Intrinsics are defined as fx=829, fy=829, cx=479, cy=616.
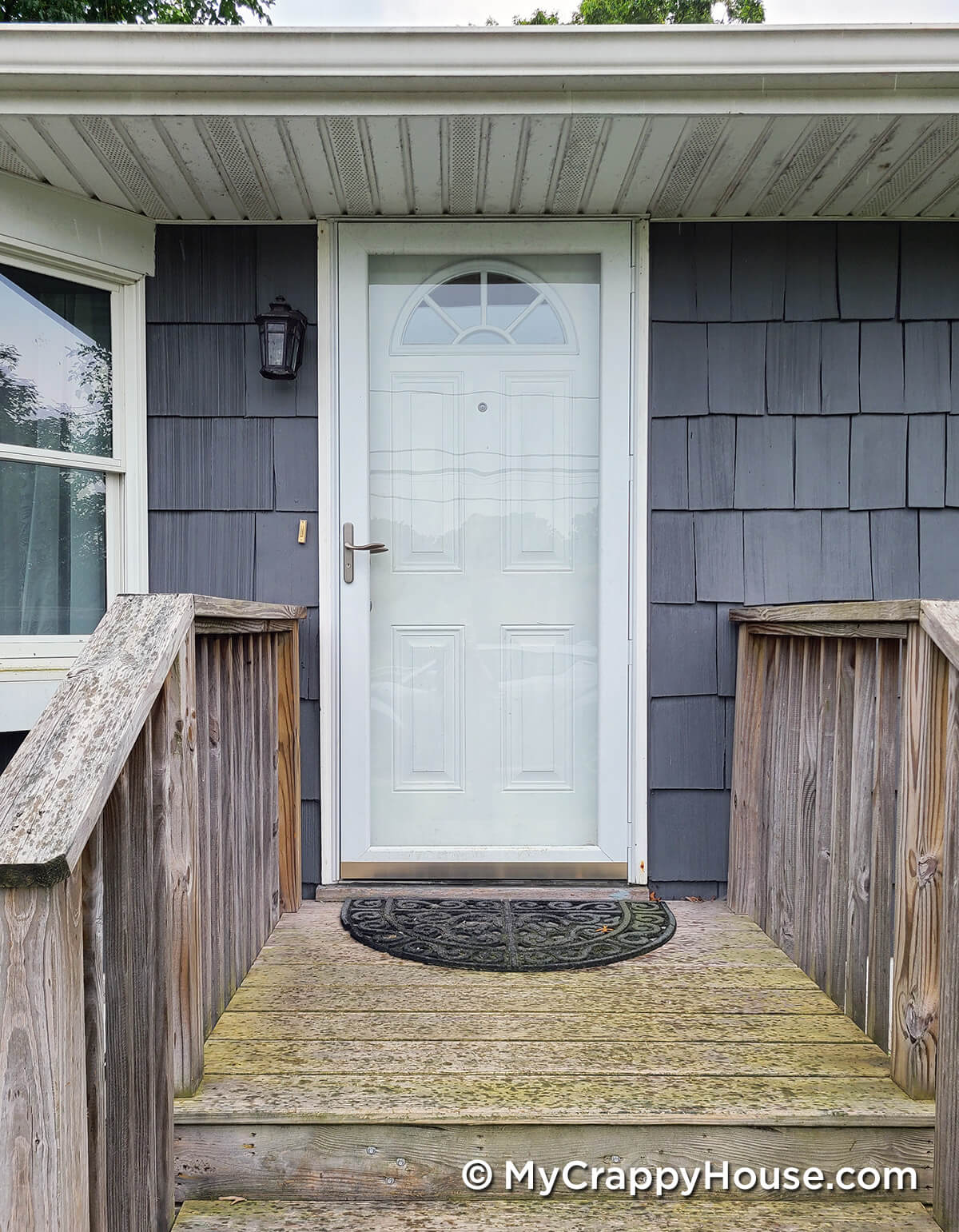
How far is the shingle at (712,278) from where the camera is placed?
2537 mm

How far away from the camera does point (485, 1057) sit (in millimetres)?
1572

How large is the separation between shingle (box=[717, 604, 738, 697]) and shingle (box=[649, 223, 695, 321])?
922 mm

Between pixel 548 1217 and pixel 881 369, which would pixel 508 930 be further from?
pixel 881 369

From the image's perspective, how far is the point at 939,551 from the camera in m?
2.56

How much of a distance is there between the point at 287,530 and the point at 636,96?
149cm

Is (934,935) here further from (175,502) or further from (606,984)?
(175,502)

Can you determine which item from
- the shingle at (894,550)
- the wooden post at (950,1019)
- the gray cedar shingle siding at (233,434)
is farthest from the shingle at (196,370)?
the wooden post at (950,1019)

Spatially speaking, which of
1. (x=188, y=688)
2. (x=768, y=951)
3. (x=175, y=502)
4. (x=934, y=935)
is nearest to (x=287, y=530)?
(x=175, y=502)

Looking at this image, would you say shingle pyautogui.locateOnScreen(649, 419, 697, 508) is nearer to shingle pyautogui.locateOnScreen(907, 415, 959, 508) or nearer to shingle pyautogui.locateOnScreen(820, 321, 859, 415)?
shingle pyautogui.locateOnScreen(820, 321, 859, 415)

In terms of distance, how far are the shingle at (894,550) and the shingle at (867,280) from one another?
61 cm

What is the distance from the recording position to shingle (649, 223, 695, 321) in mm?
2535

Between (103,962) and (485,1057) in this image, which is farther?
(485,1057)

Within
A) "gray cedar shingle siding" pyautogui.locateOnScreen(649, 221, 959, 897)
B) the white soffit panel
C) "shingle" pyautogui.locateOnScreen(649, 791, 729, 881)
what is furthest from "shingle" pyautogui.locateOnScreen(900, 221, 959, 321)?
the white soffit panel

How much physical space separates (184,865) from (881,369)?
2.39 m
